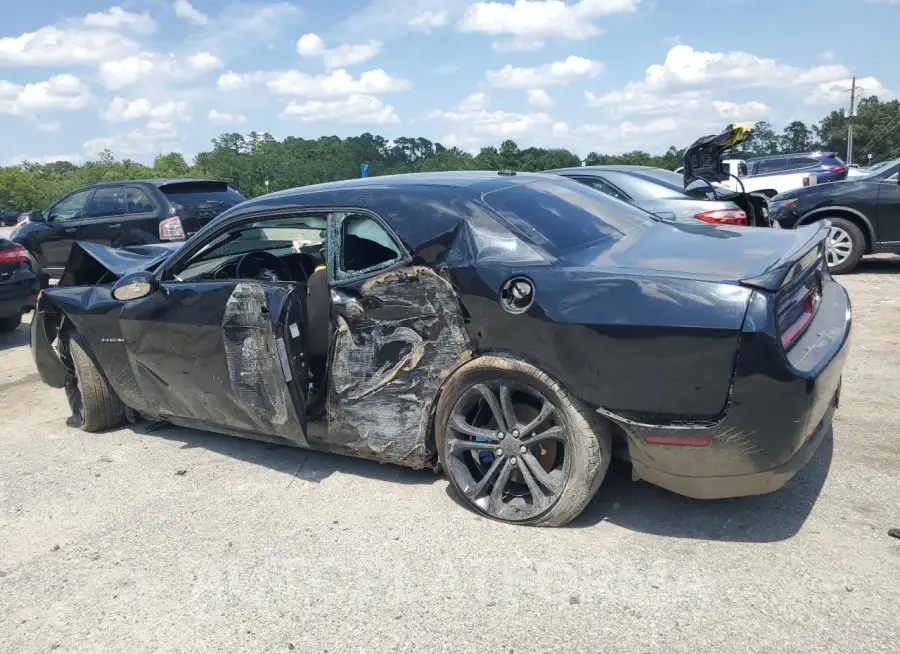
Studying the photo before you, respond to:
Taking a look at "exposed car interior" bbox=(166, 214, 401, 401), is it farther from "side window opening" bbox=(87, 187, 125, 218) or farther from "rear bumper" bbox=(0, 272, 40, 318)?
"side window opening" bbox=(87, 187, 125, 218)

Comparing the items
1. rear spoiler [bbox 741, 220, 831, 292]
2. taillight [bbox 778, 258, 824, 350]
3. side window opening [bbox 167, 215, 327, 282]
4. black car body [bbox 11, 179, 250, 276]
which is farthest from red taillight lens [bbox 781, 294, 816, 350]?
black car body [bbox 11, 179, 250, 276]

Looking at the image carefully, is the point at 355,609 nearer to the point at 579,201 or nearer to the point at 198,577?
the point at 198,577

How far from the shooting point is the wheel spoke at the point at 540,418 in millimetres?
3107

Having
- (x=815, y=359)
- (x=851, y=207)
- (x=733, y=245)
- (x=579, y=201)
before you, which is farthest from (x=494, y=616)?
(x=851, y=207)

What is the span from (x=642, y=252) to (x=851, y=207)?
729 centimetres

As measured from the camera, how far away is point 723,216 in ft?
22.5

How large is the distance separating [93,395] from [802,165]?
1865 centimetres

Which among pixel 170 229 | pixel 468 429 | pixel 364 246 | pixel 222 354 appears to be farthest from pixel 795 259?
pixel 170 229

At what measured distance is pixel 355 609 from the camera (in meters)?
2.76

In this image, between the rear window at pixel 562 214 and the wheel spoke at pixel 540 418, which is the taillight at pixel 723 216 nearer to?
the rear window at pixel 562 214

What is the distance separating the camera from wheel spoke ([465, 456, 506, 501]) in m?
3.32

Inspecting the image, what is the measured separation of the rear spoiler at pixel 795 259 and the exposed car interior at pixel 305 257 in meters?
1.64

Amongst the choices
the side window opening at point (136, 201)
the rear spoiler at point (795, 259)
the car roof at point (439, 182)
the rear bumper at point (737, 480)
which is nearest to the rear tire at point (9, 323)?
the side window opening at point (136, 201)

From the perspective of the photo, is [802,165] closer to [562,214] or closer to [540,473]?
[562,214]
